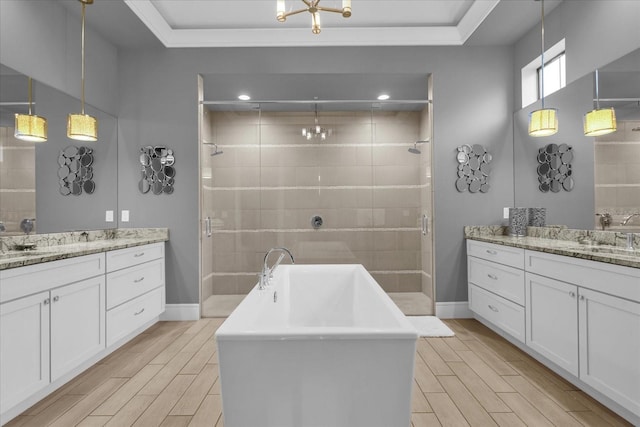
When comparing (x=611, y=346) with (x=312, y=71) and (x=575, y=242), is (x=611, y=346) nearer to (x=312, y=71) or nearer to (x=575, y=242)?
(x=575, y=242)

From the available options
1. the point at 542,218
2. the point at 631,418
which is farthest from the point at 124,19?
the point at 631,418

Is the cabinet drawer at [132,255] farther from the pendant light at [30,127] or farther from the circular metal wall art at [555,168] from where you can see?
the circular metal wall art at [555,168]

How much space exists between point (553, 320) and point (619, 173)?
3.73 feet

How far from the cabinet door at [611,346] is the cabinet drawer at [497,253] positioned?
66 centimetres

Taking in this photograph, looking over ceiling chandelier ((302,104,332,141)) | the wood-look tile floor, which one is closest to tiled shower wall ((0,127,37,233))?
the wood-look tile floor

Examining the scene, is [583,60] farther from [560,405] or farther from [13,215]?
[13,215]

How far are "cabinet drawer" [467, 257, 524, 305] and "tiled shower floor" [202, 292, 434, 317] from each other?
20.9 inches

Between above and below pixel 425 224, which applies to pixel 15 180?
above

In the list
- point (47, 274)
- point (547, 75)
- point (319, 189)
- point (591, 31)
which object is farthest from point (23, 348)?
point (547, 75)

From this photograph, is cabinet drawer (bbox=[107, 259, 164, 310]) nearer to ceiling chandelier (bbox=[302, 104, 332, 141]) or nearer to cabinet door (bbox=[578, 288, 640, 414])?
ceiling chandelier (bbox=[302, 104, 332, 141])

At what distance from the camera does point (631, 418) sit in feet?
5.79

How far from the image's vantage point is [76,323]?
2223 millimetres

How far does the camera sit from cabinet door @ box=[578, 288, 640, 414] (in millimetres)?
1659

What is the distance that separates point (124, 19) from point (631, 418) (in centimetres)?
448
